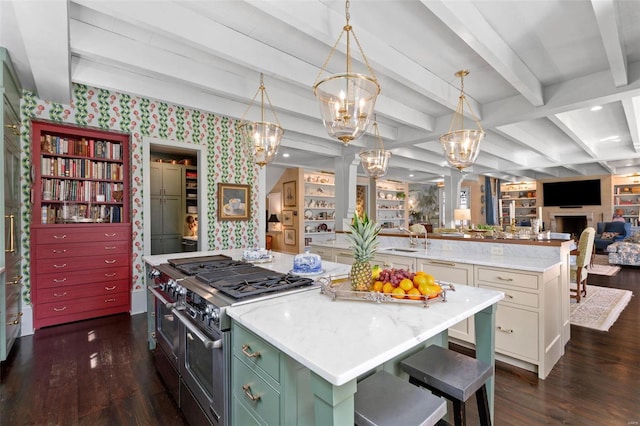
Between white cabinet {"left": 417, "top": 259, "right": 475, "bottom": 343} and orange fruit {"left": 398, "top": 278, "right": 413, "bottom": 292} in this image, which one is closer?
orange fruit {"left": 398, "top": 278, "right": 413, "bottom": 292}

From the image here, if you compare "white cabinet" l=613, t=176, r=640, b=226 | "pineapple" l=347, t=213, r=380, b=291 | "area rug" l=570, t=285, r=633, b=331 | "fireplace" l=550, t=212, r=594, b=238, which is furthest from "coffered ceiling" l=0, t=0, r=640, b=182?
"fireplace" l=550, t=212, r=594, b=238

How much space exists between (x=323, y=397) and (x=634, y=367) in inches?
125

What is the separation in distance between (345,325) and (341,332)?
0.23 ft

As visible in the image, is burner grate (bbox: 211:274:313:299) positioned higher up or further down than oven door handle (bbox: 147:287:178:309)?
higher up

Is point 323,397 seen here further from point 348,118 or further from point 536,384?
point 536,384

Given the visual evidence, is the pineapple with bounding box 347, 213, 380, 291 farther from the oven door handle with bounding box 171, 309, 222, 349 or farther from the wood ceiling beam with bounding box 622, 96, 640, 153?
the wood ceiling beam with bounding box 622, 96, 640, 153

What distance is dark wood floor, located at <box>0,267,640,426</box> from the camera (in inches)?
76.0

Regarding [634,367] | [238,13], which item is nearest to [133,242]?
[238,13]

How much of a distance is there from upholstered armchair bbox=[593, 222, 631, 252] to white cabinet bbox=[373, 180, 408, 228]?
5.52m

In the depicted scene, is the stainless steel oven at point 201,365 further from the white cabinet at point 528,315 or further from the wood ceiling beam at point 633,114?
the wood ceiling beam at point 633,114

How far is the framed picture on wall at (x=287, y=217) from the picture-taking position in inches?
329

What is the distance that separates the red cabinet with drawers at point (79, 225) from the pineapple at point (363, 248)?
348 centimetres

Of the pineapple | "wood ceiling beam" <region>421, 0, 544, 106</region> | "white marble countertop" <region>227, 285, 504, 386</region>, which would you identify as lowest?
"white marble countertop" <region>227, 285, 504, 386</region>

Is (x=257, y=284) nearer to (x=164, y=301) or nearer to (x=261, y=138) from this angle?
(x=164, y=301)
